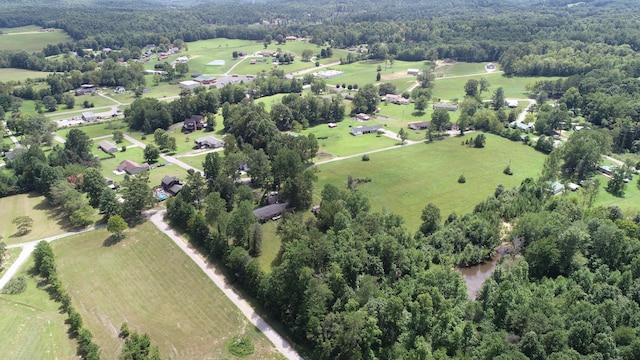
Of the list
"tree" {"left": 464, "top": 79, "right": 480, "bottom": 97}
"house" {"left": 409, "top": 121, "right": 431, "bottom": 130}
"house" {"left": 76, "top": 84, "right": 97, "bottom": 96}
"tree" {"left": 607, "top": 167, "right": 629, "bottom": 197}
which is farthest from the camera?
"house" {"left": 76, "top": 84, "right": 97, "bottom": 96}

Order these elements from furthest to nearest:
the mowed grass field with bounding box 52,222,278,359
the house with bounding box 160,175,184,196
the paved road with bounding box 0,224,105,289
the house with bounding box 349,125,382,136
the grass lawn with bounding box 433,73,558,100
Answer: the grass lawn with bounding box 433,73,558,100 < the house with bounding box 349,125,382,136 < the house with bounding box 160,175,184,196 < the paved road with bounding box 0,224,105,289 < the mowed grass field with bounding box 52,222,278,359

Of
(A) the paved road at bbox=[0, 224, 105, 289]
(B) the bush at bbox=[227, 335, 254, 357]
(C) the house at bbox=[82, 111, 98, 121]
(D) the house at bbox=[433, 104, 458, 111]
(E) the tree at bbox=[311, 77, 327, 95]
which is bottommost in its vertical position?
(B) the bush at bbox=[227, 335, 254, 357]

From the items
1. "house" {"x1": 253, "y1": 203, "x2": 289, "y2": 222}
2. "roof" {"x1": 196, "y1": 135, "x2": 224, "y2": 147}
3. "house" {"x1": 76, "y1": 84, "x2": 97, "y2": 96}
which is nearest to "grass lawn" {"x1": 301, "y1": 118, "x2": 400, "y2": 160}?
"roof" {"x1": 196, "y1": 135, "x2": 224, "y2": 147}

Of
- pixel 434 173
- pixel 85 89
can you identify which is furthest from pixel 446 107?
pixel 85 89

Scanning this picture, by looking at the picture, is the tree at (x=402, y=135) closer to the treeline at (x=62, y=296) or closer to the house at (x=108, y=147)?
the house at (x=108, y=147)

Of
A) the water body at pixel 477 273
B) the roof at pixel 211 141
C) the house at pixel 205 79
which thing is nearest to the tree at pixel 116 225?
the roof at pixel 211 141

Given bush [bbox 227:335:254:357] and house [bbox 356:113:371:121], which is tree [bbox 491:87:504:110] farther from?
bush [bbox 227:335:254:357]
